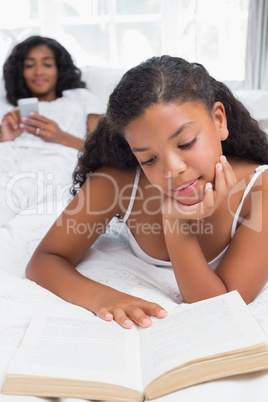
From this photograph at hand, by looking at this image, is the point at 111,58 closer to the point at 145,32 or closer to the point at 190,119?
the point at 145,32

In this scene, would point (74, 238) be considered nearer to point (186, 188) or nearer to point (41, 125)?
point (186, 188)

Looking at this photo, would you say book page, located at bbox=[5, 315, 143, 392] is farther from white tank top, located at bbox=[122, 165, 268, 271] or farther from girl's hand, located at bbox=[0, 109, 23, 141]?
girl's hand, located at bbox=[0, 109, 23, 141]

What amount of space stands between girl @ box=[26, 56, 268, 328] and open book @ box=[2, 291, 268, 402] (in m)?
0.09

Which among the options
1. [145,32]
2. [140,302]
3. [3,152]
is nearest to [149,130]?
[140,302]

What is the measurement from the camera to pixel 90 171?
1.52 meters

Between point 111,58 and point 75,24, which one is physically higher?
point 75,24

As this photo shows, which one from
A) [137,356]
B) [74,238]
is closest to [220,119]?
[74,238]

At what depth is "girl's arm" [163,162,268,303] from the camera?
1197 millimetres

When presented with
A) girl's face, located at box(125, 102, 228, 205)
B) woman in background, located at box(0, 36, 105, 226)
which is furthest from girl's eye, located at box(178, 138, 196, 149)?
woman in background, located at box(0, 36, 105, 226)

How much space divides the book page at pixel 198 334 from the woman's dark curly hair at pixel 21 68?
2.38 m

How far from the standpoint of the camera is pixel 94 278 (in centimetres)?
141

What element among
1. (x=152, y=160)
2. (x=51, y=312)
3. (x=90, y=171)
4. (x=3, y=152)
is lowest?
(x=3, y=152)

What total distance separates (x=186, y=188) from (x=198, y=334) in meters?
0.38

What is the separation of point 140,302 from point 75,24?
2997 millimetres
